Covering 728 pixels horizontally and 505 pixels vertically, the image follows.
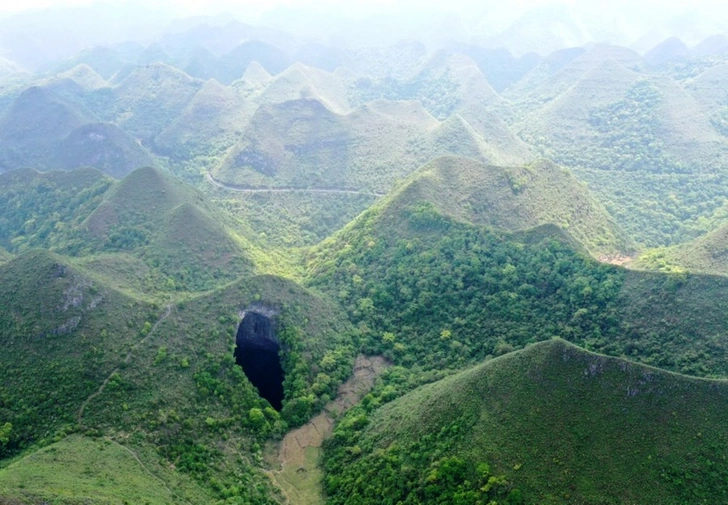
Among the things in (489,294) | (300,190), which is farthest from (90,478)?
(300,190)

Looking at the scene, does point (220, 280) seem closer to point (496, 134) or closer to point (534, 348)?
point (534, 348)

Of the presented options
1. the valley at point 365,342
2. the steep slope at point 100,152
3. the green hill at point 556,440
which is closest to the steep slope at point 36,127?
the steep slope at point 100,152

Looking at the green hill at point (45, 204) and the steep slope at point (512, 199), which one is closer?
the steep slope at point (512, 199)

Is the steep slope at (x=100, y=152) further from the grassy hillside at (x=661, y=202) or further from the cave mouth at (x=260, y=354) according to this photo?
the grassy hillside at (x=661, y=202)

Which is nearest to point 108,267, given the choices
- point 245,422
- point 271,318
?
point 271,318

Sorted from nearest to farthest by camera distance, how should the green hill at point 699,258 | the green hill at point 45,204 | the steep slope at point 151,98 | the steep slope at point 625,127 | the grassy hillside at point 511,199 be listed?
the green hill at point 699,258 → the grassy hillside at point 511,199 → the green hill at point 45,204 → the steep slope at point 625,127 → the steep slope at point 151,98

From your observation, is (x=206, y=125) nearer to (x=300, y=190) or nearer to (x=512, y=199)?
(x=300, y=190)
